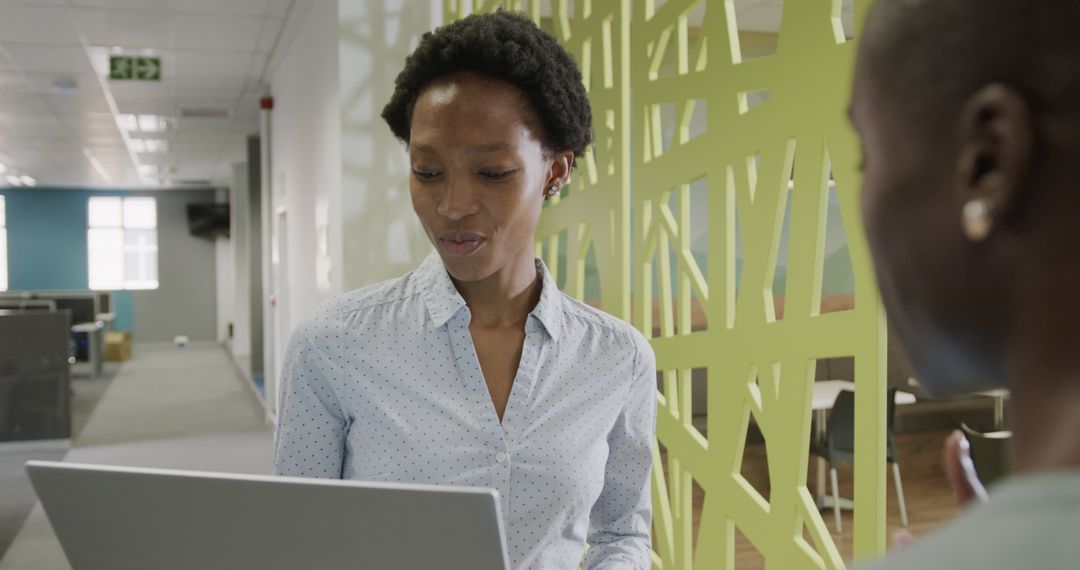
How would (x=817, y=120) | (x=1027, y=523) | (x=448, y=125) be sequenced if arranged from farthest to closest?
(x=817, y=120), (x=448, y=125), (x=1027, y=523)

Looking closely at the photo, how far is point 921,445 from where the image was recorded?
20.3ft

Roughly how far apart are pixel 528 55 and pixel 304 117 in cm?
457

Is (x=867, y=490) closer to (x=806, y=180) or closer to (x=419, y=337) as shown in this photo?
(x=806, y=180)

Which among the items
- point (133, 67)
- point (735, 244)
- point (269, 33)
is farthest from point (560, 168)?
point (133, 67)

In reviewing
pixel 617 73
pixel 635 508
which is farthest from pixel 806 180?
pixel 617 73

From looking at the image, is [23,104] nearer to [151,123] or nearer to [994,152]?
[151,123]

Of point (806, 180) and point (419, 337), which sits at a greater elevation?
point (806, 180)

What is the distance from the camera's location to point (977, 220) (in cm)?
31

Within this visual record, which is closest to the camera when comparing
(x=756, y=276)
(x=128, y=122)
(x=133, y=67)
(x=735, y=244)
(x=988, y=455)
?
(x=756, y=276)

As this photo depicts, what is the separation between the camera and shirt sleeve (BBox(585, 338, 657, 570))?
1.27 meters

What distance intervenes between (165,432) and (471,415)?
6736mm

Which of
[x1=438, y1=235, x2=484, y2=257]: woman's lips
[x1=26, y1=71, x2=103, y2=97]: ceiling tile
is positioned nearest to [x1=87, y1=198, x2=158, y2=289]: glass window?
[x1=26, y1=71, x2=103, y2=97]: ceiling tile

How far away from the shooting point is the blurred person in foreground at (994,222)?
0.93 ft

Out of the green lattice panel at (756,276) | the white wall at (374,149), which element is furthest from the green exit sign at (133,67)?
the green lattice panel at (756,276)
